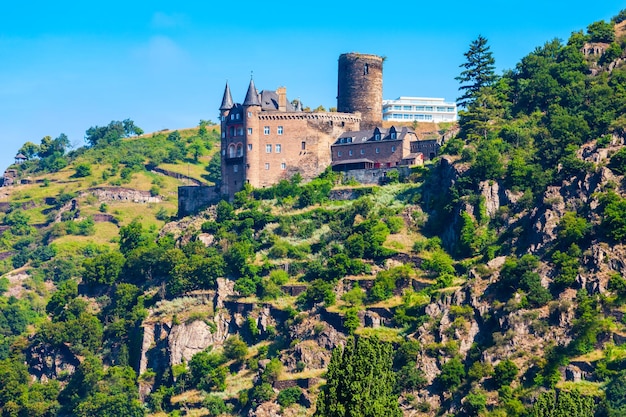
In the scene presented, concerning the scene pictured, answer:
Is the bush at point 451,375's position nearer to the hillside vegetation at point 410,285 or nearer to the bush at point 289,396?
the hillside vegetation at point 410,285

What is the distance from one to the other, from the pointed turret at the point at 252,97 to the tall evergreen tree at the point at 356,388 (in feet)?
195

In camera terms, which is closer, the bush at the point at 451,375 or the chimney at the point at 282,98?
the bush at the point at 451,375

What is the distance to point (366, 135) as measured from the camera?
134 metres

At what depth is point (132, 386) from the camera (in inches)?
4528

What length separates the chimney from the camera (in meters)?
135

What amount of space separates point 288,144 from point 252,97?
6.00 metres

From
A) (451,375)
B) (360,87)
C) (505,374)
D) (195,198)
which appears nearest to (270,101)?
(360,87)

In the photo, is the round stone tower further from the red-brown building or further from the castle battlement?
the red-brown building

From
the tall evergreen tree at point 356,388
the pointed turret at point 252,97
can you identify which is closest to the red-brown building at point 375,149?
the pointed turret at point 252,97

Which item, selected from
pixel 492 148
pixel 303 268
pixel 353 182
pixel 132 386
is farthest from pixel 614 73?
pixel 132 386

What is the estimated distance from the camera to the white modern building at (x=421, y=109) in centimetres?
18425

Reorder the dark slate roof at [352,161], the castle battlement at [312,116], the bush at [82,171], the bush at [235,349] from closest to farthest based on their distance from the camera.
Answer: the bush at [235,349] < the dark slate roof at [352,161] < the castle battlement at [312,116] < the bush at [82,171]

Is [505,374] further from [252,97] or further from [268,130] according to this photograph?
[252,97]

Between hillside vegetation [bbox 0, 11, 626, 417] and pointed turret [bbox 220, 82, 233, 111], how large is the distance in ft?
35.9
